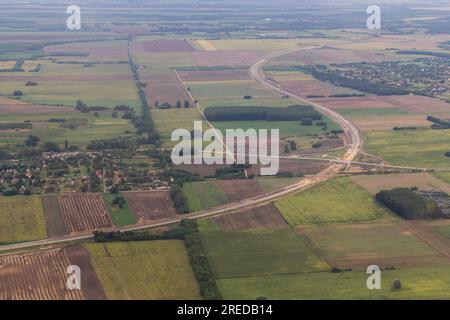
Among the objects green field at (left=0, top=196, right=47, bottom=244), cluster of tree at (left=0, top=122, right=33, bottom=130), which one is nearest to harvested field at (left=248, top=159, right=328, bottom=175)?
green field at (left=0, top=196, right=47, bottom=244)

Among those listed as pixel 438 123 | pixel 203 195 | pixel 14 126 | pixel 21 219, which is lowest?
pixel 438 123

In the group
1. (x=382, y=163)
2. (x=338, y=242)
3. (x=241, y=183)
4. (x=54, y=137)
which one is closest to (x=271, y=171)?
(x=241, y=183)

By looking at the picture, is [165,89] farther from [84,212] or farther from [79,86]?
[84,212]

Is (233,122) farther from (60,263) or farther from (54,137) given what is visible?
(60,263)

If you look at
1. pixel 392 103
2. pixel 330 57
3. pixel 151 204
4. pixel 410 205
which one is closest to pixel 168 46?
pixel 330 57

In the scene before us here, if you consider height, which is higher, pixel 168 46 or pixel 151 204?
pixel 168 46

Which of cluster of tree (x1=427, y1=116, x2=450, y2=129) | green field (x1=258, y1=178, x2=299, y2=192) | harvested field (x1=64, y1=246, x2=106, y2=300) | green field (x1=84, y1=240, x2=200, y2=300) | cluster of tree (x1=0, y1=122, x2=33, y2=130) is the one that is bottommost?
Answer: cluster of tree (x1=427, y1=116, x2=450, y2=129)

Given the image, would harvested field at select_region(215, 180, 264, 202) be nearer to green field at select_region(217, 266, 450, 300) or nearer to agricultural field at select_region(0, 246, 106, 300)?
agricultural field at select_region(0, 246, 106, 300)


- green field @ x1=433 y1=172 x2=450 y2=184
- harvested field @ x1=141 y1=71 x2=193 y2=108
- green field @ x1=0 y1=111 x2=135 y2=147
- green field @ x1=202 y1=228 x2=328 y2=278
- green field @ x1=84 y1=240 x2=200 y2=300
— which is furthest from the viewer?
harvested field @ x1=141 y1=71 x2=193 y2=108
